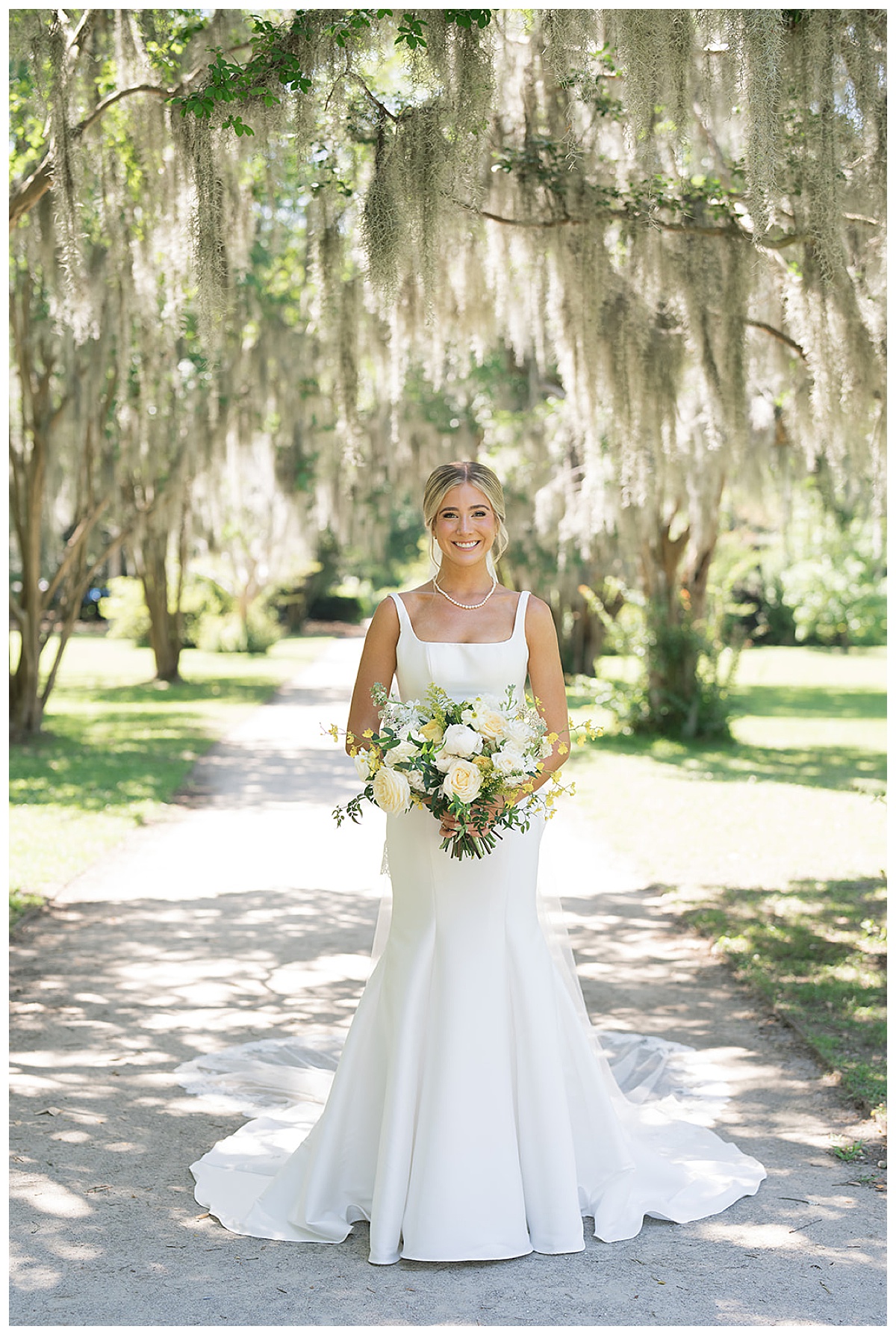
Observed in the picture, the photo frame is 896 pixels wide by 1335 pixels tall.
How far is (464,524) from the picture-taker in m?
3.56

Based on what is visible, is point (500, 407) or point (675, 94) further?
point (500, 407)

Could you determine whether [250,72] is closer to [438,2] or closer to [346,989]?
[438,2]

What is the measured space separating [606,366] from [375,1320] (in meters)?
5.51

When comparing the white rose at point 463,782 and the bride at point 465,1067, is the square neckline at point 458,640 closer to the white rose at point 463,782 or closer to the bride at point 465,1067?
the bride at point 465,1067

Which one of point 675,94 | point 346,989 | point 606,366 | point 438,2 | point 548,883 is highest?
point 438,2

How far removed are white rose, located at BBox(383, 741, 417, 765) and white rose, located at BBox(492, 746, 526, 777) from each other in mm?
230

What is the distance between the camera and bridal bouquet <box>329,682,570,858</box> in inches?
124

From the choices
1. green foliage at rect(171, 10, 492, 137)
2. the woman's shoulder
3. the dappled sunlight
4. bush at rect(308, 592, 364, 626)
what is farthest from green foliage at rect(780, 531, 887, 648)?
the dappled sunlight

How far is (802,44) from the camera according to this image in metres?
4.81

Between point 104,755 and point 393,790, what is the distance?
10445 millimetres

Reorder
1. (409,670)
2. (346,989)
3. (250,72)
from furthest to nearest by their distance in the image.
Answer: (346,989) → (250,72) → (409,670)

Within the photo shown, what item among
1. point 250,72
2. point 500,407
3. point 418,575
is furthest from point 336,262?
point 418,575

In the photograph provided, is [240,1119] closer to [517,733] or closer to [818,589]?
[517,733]

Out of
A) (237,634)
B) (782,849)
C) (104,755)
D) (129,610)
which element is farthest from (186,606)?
(782,849)
